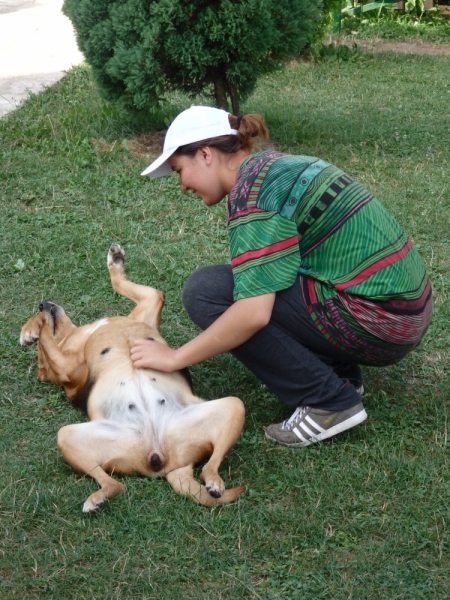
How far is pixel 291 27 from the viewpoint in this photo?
7.77m

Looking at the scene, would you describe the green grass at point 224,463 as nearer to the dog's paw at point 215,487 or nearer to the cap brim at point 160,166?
the dog's paw at point 215,487

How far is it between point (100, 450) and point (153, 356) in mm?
502

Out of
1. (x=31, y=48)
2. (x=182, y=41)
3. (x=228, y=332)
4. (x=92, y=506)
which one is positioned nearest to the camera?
(x=92, y=506)

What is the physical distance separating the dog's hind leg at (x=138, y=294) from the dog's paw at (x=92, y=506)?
1.48m

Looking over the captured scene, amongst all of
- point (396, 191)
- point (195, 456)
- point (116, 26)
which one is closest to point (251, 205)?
point (195, 456)

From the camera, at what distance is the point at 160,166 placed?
12.7 ft

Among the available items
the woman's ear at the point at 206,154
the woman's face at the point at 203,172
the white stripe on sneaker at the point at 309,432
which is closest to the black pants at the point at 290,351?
the white stripe on sneaker at the point at 309,432

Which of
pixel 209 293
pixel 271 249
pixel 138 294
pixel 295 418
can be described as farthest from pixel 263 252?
pixel 138 294

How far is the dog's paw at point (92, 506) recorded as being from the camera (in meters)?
3.45

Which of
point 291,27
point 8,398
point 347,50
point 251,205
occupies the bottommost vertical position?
point 347,50

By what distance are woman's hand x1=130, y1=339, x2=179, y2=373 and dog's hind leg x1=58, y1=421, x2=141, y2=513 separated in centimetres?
33

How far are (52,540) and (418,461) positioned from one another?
1652 mm

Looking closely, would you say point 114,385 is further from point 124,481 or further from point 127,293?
point 127,293

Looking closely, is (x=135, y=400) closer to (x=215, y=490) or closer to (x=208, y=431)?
(x=208, y=431)
